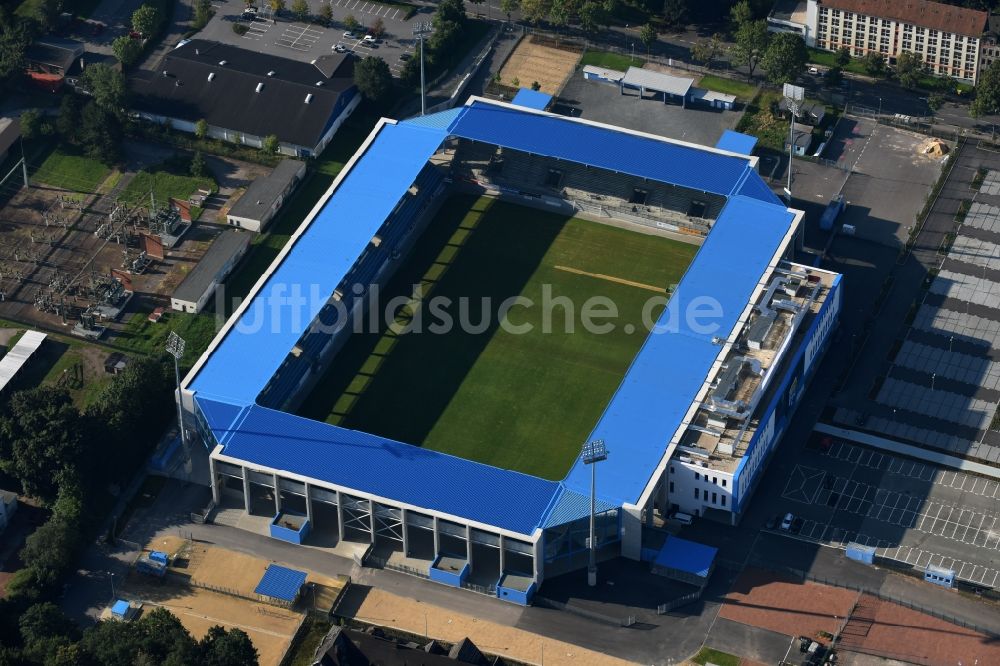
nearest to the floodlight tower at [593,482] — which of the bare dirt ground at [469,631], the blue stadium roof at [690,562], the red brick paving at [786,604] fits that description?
the blue stadium roof at [690,562]

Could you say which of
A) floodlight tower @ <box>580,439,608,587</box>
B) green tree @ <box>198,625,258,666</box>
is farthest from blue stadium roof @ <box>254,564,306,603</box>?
floodlight tower @ <box>580,439,608,587</box>

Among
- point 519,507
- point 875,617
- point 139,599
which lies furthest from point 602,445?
point 139,599

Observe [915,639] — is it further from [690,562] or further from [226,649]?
[226,649]

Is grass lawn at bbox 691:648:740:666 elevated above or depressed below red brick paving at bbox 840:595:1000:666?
below

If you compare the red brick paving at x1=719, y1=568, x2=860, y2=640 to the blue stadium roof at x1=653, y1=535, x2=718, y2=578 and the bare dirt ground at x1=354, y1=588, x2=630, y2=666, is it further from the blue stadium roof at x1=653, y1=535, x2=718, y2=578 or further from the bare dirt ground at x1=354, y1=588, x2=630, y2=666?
the bare dirt ground at x1=354, y1=588, x2=630, y2=666

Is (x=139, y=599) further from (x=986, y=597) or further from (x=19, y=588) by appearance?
(x=986, y=597)

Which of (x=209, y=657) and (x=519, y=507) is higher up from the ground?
(x=519, y=507)
